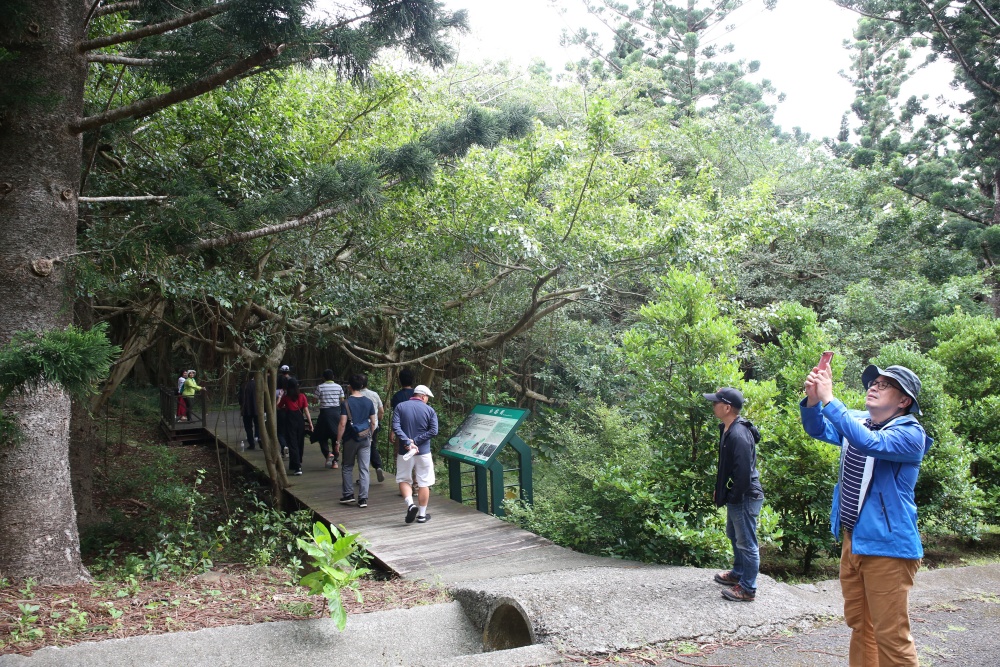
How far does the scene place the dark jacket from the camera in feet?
15.7

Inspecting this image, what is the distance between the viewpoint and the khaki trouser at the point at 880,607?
3.12 metres

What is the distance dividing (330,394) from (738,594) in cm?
714

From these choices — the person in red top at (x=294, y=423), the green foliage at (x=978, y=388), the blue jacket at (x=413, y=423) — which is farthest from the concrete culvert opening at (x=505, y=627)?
the person in red top at (x=294, y=423)

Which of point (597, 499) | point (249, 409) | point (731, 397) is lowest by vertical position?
point (597, 499)

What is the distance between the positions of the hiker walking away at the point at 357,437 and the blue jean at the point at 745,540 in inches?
184

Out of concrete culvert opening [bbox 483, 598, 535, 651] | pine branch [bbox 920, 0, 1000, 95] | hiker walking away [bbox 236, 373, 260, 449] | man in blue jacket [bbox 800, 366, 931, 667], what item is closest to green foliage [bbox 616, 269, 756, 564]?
concrete culvert opening [bbox 483, 598, 535, 651]

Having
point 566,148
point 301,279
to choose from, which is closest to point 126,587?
point 301,279

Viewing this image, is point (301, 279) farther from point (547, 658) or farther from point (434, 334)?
point (547, 658)

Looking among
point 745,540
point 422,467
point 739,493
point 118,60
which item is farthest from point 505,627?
point 118,60

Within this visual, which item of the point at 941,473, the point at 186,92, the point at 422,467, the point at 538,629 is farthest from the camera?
the point at 422,467

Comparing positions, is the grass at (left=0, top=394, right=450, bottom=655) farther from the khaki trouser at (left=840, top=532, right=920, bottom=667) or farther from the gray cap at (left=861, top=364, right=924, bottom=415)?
the gray cap at (left=861, top=364, right=924, bottom=415)

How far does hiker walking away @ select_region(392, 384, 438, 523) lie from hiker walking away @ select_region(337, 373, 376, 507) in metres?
0.69

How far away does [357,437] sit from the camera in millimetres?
8406

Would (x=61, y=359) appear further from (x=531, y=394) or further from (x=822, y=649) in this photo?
(x=531, y=394)
